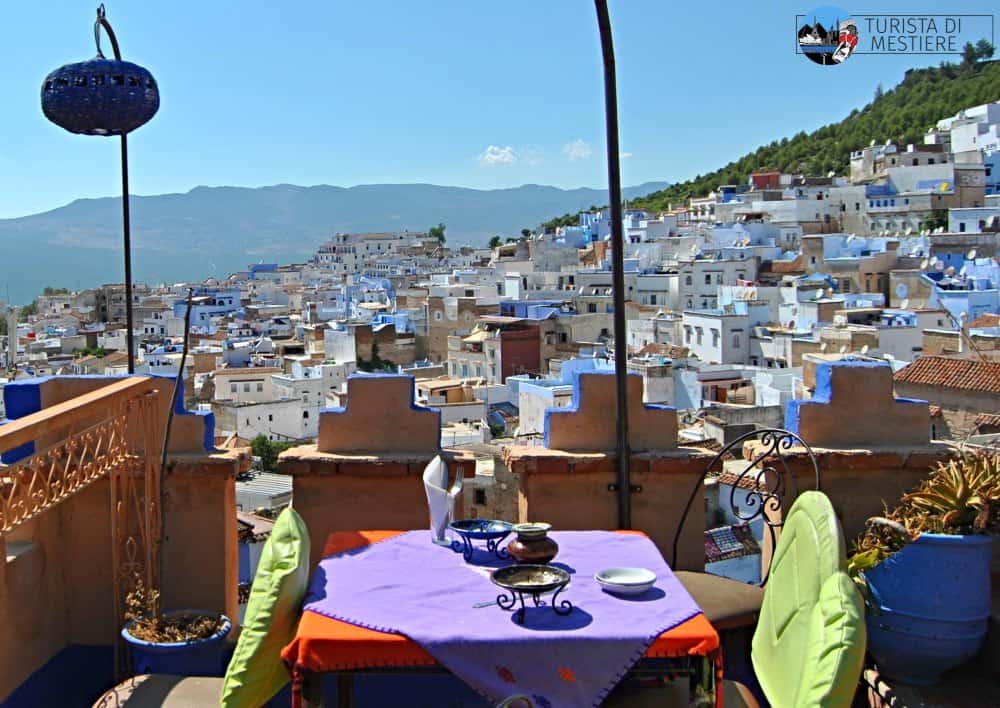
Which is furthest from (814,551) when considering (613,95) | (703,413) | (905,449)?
(703,413)

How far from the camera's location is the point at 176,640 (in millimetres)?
3695

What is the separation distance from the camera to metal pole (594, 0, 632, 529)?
164 inches

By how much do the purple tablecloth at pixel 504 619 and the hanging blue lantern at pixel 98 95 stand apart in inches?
99.4

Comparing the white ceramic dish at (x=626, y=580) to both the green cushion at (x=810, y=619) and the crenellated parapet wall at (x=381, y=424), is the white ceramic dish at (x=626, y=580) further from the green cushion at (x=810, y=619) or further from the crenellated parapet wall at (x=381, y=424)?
the crenellated parapet wall at (x=381, y=424)

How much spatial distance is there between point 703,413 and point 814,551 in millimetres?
18913

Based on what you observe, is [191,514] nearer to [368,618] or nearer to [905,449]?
[368,618]

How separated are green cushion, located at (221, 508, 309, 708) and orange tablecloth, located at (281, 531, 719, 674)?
0.07 m

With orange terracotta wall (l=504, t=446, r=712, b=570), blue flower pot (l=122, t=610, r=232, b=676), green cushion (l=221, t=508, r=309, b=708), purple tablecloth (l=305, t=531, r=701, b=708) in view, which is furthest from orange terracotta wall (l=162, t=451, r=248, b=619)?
green cushion (l=221, t=508, r=309, b=708)

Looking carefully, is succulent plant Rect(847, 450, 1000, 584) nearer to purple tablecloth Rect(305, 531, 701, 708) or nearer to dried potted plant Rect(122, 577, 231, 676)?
purple tablecloth Rect(305, 531, 701, 708)

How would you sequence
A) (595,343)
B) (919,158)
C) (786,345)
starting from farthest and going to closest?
(919,158)
(595,343)
(786,345)

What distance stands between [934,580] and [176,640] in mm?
2490

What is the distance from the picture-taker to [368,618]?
9.32ft

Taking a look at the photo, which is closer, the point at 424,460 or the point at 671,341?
the point at 424,460

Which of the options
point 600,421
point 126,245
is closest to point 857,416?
point 600,421
